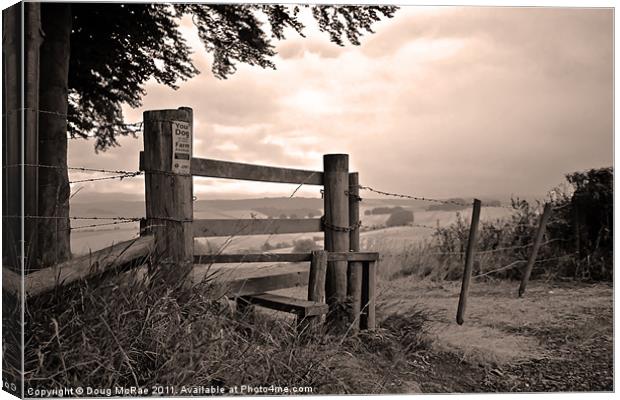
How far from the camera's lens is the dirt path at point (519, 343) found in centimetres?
422

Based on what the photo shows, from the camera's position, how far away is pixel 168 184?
12.6 ft

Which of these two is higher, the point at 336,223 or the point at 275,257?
the point at 336,223

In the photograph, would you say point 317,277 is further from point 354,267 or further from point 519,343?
point 519,343

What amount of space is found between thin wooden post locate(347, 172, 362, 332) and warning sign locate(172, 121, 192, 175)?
167cm

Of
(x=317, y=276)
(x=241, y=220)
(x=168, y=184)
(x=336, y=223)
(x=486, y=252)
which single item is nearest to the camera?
(x=168, y=184)

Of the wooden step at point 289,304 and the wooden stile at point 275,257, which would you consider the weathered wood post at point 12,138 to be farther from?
the wooden step at point 289,304

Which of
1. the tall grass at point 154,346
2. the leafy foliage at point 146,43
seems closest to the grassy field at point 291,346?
the tall grass at point 154,346

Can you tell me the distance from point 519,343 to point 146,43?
383 cm

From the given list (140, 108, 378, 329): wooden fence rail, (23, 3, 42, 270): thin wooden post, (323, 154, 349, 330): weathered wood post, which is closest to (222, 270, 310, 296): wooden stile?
(140, 108, 378, 329): wooden fence rail

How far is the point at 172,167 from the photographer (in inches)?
152

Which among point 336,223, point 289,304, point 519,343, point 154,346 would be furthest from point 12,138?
point 519,343

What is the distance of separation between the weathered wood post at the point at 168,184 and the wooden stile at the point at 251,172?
17 cm

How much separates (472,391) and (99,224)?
2610mm

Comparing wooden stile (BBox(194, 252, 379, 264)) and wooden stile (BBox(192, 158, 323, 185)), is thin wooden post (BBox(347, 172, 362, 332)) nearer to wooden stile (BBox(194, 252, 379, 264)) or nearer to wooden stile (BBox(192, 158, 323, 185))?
wooden stile (BBox(194, 252, 379, 264))
